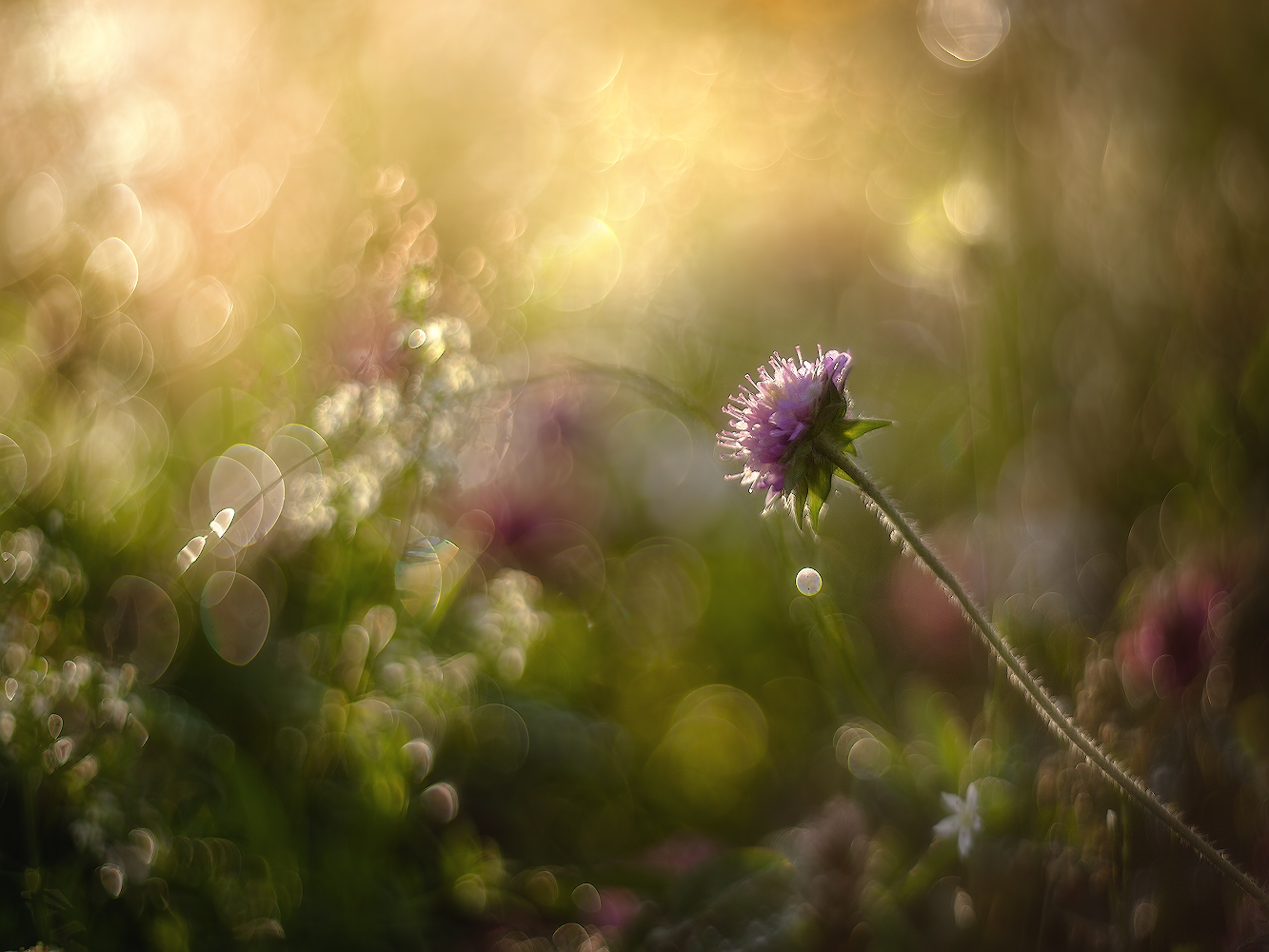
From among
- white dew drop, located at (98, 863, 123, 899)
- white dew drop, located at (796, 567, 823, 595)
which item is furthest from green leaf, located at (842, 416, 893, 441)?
white dew drop, located at (98, 863, 123, 899)

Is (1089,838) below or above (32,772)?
above

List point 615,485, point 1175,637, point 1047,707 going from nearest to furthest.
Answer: point 1047,707
point 1175,637
point 615,485

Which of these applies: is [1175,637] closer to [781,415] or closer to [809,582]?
[809,582]

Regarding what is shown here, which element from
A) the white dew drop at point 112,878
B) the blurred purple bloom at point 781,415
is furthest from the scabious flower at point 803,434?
the white dew drop at point 112,878

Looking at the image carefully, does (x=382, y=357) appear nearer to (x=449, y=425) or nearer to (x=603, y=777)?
(x=449, y=425)

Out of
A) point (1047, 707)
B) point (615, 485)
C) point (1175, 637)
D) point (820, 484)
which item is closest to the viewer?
point (1047, 707)

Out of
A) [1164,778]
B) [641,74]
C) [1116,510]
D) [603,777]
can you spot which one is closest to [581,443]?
[603,777]

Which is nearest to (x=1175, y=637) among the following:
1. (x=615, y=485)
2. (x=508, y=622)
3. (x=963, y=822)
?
(x=963, y=822)
